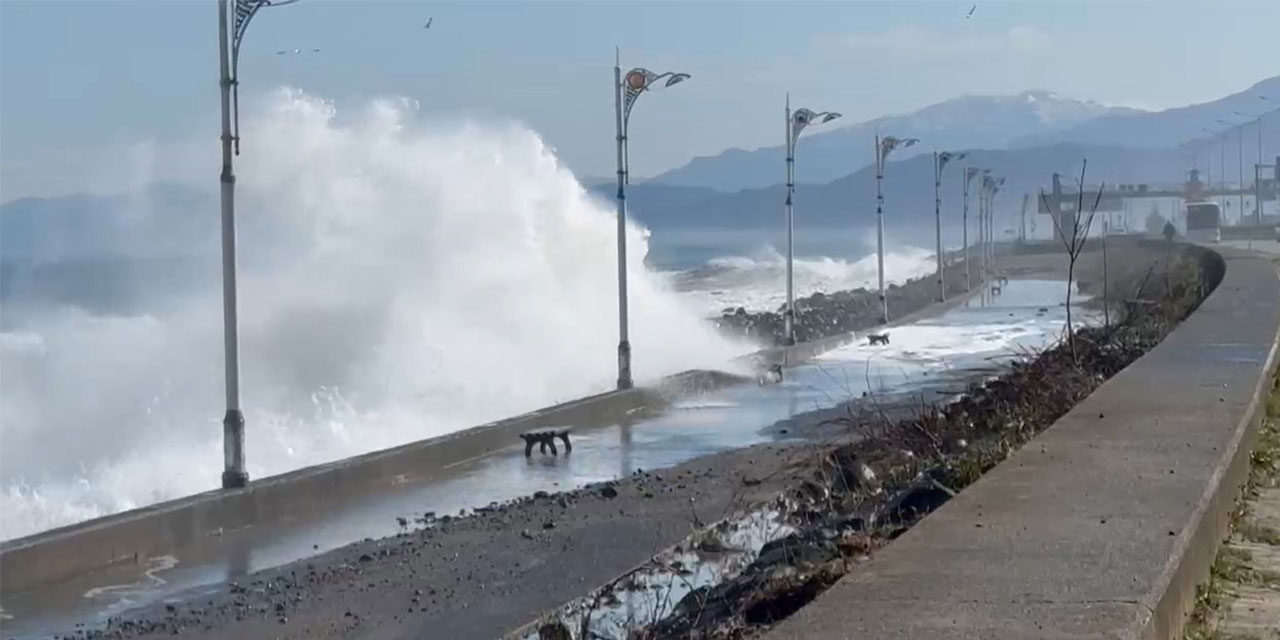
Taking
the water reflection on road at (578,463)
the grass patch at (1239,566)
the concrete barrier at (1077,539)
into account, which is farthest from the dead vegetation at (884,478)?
the water reflection on road at (578,463)

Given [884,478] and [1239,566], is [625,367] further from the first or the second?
[1239,566]

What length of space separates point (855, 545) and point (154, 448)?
15.3m

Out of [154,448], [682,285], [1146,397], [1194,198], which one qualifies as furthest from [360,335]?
[1194,198]

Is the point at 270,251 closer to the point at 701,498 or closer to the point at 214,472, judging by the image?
the point at 214,472

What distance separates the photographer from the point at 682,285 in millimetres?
95250

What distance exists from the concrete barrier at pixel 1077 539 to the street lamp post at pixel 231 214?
7.27 meters

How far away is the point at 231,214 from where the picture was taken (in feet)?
54.0

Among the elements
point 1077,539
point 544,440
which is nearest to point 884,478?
point 1077,539

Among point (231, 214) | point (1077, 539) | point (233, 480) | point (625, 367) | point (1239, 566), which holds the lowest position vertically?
point (233, 480)

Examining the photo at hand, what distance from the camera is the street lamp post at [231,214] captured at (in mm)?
16062

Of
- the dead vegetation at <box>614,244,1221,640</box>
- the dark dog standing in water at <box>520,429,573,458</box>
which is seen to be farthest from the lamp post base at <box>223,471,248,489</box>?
the dark dog standing in water at <box>520,429,573,458</box>

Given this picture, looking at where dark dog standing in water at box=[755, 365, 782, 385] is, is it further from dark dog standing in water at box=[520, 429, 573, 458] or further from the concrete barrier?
the concrete barrier

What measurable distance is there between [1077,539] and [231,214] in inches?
417

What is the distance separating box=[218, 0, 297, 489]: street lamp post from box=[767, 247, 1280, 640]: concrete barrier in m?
7.27
